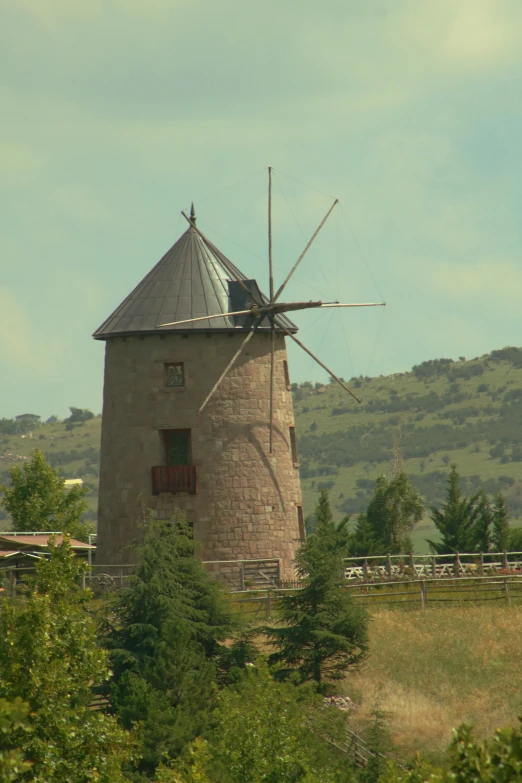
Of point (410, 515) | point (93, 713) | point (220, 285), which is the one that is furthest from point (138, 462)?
point (410, 515)

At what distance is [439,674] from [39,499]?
84.8 feet

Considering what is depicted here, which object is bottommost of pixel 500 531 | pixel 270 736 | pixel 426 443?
pixel 270 736

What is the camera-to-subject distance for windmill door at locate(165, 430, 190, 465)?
1561 inches

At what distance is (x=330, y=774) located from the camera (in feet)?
74.9

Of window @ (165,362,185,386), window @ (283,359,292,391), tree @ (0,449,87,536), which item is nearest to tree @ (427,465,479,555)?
window @ (283,359,292,391)

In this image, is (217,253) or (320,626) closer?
(320,626)

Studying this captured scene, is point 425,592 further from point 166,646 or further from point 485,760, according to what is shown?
point 485,760

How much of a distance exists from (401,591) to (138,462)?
8.87m

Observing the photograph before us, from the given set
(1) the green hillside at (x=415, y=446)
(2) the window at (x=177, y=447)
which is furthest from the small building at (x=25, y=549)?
(1) the green hillside at (x=415, y=446)

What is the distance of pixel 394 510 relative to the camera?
57594 millimetres

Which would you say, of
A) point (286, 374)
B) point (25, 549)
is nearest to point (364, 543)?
point (286, 374)

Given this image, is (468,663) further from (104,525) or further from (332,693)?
(104,525)

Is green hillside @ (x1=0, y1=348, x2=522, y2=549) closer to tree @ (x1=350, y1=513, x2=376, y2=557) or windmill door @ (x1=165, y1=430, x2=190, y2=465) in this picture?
tree @ (x1=350, y1=513, x2=376, y2=557)

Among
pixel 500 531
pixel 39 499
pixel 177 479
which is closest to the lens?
pixel 177 479
